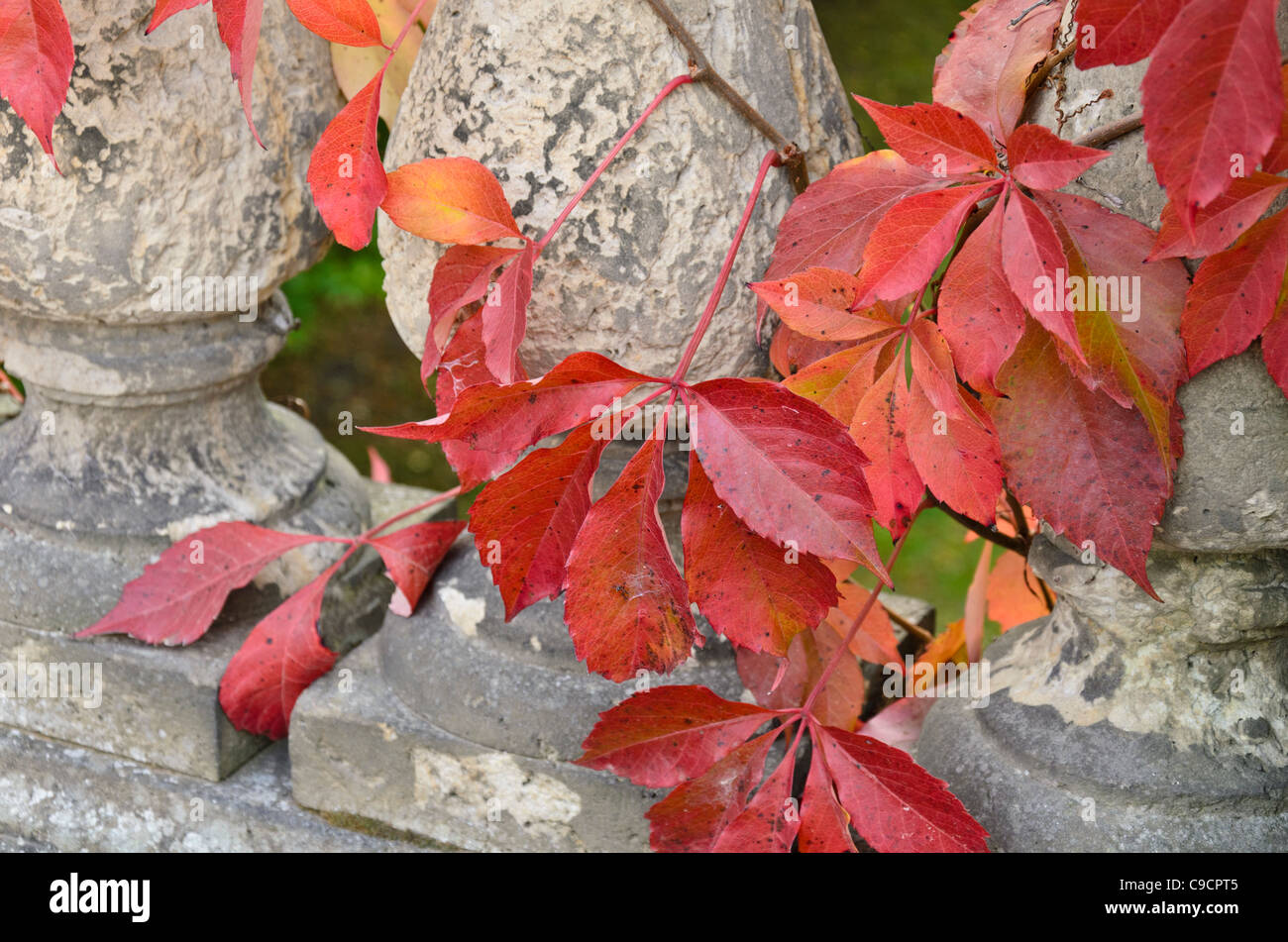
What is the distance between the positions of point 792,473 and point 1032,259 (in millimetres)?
166

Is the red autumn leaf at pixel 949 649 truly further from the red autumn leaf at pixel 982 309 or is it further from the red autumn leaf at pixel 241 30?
the red autumn leaf at pixel 241 30

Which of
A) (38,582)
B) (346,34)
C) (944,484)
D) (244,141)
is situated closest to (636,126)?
(346,34)

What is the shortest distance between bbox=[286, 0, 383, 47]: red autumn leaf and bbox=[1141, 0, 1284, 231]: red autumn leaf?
48 cm

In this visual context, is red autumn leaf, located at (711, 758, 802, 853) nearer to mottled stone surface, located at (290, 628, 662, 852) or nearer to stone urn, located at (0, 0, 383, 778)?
mottled stone surface, located at (290, 628, 662, 852)

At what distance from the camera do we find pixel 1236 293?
62 centimetres

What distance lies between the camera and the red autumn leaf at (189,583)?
101 cm

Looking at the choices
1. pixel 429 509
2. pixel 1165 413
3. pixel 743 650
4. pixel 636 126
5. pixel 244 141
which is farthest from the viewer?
pixel 429 509

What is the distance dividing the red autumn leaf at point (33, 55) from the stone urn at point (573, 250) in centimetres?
23

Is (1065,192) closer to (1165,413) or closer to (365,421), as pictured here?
(1165,413)

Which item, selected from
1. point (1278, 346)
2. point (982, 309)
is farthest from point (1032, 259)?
point (1278, 346)

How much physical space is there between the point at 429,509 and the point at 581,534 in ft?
2.06

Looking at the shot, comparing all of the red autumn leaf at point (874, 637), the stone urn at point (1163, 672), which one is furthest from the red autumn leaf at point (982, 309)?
the red autumn leaf at point (874, 637)

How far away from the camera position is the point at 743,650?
90cm

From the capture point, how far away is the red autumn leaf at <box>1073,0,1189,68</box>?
21.2 inches
